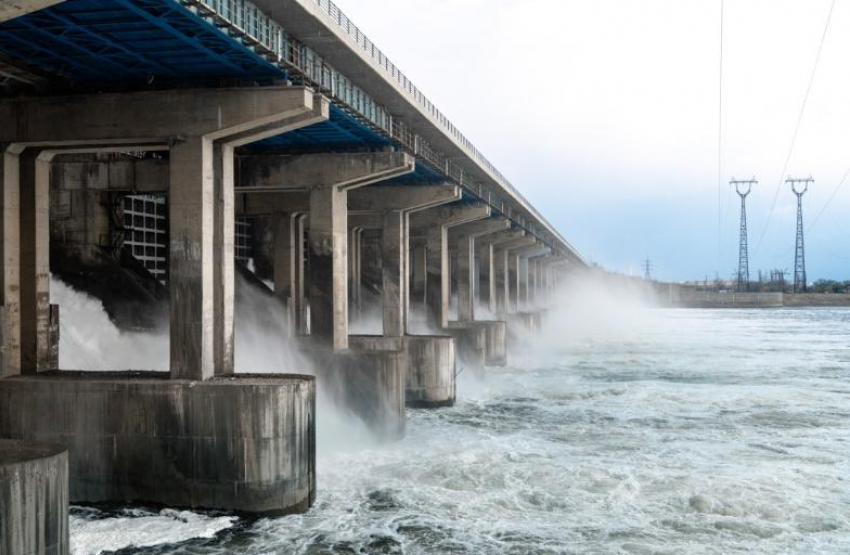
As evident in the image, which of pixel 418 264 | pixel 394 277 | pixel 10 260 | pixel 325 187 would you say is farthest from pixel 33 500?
pixel 418 264

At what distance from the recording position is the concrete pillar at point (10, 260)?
1953 cm

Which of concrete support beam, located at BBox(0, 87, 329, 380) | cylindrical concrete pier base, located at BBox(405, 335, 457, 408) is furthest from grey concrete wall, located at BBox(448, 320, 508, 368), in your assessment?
concrete support beam, located at BBox(0, 87, 329, 380)

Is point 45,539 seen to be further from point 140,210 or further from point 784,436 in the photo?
point 140,210

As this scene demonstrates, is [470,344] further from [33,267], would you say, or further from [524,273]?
[524,273]

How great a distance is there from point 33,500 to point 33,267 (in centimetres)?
A: 935

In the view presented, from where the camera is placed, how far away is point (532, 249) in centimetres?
8894

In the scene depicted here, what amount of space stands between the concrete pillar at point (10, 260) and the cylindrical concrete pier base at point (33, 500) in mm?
7269

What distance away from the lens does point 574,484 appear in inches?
843

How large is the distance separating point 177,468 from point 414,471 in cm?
702

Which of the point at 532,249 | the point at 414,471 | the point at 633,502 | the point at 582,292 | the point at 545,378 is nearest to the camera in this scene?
the point at 633,502

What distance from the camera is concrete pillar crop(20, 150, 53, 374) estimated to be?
19984 mm

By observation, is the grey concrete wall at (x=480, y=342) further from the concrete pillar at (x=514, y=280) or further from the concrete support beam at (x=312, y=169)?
the concrete pillar at (x=514, y=280)

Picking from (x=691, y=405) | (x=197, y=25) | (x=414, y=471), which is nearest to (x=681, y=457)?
(x=414, y=471)

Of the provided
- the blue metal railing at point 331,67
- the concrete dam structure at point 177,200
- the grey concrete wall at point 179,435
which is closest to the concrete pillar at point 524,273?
the blue metal railing at point 331,67
